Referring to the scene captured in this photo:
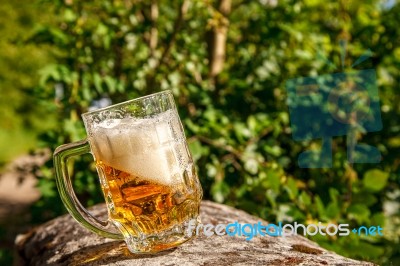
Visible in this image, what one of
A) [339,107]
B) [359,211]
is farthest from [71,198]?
[339,107]

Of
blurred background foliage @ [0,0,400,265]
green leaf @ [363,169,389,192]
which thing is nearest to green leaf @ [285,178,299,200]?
blurred background foliage @ [0,0,400,265]

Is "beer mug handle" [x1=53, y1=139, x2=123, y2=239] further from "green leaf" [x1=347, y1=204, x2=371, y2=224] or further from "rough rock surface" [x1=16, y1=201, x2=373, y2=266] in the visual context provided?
"green leaf" [x1=347, y1=204, x2=371, y2=224]

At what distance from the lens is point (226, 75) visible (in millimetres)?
3066

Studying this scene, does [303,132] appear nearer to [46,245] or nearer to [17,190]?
[46,245]

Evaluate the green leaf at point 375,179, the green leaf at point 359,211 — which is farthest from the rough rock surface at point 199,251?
the green leaf at point 375,179

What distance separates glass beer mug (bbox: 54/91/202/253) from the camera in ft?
4.43

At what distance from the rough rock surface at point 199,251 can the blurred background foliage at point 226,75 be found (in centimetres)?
68

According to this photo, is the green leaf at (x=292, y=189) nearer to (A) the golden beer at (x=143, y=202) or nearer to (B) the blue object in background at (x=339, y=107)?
(A) the golden beer at (x=143, y=202)

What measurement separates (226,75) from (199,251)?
5.72ft

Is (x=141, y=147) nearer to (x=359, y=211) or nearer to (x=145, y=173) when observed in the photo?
(x=145, y=173)

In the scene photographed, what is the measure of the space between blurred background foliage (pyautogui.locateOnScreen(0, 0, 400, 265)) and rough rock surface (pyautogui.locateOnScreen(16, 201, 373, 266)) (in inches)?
26.9

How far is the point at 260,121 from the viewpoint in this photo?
285 cm

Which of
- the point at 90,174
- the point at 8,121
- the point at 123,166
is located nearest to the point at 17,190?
the point at 8,121

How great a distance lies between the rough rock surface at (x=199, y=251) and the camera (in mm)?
1384
